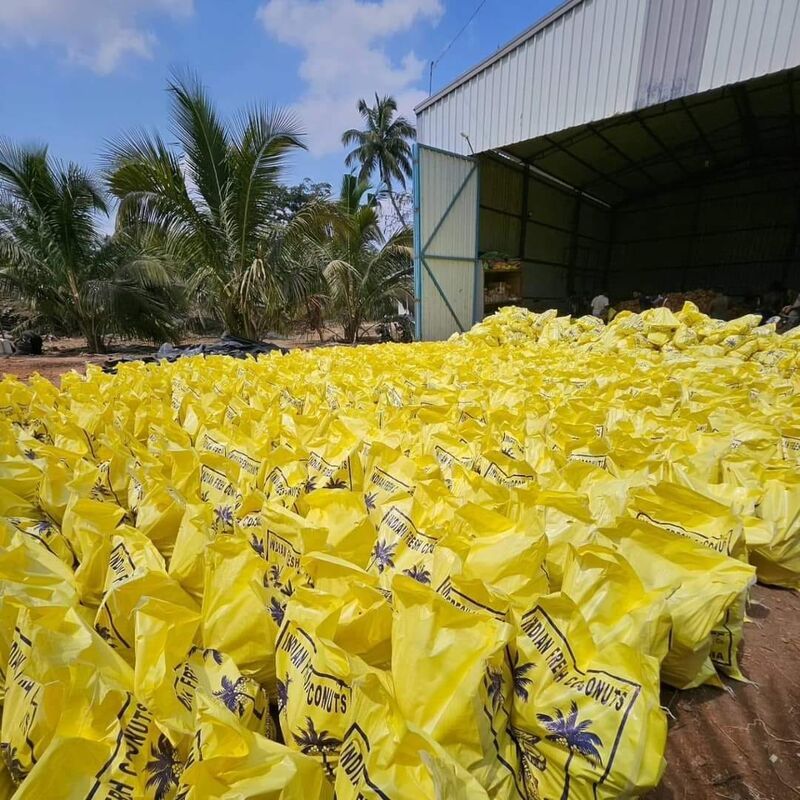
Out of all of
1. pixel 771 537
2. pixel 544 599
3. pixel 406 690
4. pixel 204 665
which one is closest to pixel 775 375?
pixel 771 537

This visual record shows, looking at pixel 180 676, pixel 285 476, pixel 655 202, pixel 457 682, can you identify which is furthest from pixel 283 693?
pixel 655 202

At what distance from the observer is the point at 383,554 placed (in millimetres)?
1160

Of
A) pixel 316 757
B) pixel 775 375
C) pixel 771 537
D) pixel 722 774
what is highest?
pixel 775 375

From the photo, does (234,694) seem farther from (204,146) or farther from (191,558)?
(204,146)

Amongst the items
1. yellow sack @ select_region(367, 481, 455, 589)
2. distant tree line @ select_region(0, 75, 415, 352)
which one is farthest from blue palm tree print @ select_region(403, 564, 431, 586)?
distant tree line @ select_region(0, 75, 415, 352)

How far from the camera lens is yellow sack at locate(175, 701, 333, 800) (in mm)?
598

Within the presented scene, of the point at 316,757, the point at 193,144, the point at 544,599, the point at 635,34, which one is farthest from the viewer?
the point at 193,144

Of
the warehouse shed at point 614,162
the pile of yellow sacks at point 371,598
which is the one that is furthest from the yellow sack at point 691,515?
the warehouse shed at point 614,162

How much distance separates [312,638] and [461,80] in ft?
30.8

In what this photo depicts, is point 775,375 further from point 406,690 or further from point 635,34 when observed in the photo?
point 635,34

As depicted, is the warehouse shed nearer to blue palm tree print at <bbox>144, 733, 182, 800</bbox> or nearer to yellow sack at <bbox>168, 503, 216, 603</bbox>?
yellow sack at <bbox>168, 503, 216, 603</bbox>

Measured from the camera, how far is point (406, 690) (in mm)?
733

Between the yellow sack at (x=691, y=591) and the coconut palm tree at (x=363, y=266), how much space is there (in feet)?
31.7

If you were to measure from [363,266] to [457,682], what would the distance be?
1150 cm
